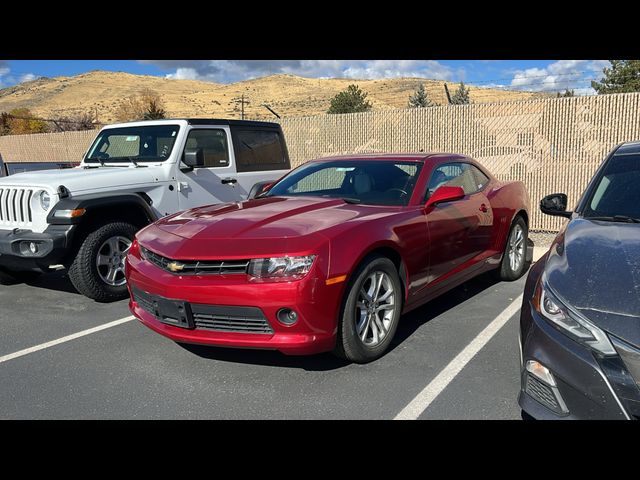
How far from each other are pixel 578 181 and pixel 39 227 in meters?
8.57

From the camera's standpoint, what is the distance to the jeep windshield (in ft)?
20.8

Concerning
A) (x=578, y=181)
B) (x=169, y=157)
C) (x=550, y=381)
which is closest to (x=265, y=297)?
(x=550, y=381)

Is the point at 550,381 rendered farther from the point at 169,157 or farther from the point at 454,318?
the point at 169,157

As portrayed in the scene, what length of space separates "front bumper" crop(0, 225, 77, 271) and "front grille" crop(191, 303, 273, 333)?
2309 millimetres

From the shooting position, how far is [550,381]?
2.37 meters

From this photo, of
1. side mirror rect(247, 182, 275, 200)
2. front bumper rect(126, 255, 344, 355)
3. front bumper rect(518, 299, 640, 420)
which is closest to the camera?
front bumper rect(518, 299, 640, 420)

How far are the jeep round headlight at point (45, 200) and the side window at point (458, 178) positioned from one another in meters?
3.69

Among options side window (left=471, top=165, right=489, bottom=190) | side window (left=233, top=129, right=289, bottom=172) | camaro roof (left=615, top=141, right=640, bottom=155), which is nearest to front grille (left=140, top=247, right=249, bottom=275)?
camaro roof (left=615, top=141, right=640, bottom=155)

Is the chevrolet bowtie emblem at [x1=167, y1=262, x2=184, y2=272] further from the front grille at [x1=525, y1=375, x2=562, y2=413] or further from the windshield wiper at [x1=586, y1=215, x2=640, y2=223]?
the windshield wiper at [x1=586, y1=215, x2=640, y2=223]

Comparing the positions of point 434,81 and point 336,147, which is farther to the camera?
point 434,81

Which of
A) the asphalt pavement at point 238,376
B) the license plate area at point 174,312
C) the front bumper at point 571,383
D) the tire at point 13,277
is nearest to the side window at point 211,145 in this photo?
the tire at point 13,277

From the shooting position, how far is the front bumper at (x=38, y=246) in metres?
4.96

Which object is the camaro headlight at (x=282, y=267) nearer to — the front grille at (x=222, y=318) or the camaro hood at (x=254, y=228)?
the camaro hood at (x=254, y=228)

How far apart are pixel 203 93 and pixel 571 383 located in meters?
88.1
